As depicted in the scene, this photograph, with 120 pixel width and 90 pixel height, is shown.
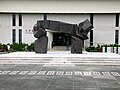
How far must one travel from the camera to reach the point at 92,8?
4228cm

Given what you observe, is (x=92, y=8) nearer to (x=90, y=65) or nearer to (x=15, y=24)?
(x=15, y=24)

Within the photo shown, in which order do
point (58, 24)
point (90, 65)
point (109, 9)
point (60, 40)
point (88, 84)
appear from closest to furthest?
1. point (88, 84)
2. point (90, 65)
3. point (58, 24)
4. point (109, 9)
5. point (60, 40)

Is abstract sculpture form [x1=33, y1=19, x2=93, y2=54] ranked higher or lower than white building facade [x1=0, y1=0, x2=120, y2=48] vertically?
lower

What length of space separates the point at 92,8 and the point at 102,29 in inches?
162

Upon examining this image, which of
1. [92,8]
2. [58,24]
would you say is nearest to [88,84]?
[58,24]

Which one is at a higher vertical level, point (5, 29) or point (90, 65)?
point (5, 29)

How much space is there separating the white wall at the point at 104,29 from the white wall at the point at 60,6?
4.92ft

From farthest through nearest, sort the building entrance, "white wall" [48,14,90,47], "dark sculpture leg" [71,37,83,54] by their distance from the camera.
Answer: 1. the building entrance
2. "white wall" [48,14,90,47]
3. "dark sculpture leg" [71,37,83,54]

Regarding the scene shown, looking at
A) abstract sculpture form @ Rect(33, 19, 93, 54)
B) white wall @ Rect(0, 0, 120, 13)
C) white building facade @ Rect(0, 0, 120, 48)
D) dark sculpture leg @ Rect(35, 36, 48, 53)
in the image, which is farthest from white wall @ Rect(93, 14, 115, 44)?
dark sculpture leg @ Rect(35, 36, 48, 53)

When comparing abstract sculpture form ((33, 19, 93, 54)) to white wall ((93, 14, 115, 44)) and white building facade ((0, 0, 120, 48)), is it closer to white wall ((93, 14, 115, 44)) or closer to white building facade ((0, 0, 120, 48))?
white building facade ((0, 0, 120, 48))

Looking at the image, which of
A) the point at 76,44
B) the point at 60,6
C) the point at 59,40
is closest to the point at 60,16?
the point at 60,6

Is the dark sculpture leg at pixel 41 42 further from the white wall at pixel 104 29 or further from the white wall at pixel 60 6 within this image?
the white wall at pixel 104 29

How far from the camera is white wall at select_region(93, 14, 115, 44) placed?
43031 mm

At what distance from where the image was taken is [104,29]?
1702 inches
